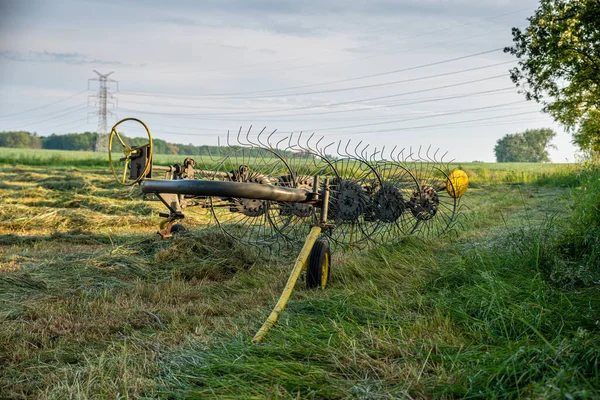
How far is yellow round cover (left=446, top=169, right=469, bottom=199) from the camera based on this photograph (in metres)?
7.47

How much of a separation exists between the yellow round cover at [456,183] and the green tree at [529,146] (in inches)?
3890

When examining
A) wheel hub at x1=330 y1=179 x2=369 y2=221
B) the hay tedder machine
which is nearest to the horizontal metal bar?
the hay tedder machine

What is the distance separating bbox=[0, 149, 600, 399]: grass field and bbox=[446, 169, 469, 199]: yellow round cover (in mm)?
1304

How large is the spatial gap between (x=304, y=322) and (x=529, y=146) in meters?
106

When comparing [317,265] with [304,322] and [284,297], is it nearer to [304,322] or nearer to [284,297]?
[284,297]

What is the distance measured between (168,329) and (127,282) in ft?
5.33

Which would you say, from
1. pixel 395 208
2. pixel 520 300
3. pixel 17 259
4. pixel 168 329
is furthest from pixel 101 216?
pixel 520 300

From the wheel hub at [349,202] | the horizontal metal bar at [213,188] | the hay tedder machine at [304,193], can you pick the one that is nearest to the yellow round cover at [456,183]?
the hay tedder machine at [304,193]

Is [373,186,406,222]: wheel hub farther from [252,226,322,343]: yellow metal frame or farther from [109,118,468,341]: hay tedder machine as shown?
[252,226,322,343]: yellow metal frame

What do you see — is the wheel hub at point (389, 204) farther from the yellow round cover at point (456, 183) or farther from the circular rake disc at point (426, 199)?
the yellow round cover at point (456, 183)

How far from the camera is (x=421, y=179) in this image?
7.61 meters

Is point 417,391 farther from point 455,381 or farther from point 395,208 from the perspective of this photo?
point 395,208

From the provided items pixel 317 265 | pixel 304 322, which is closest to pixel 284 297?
pixel 304 322

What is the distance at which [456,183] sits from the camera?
757cm
